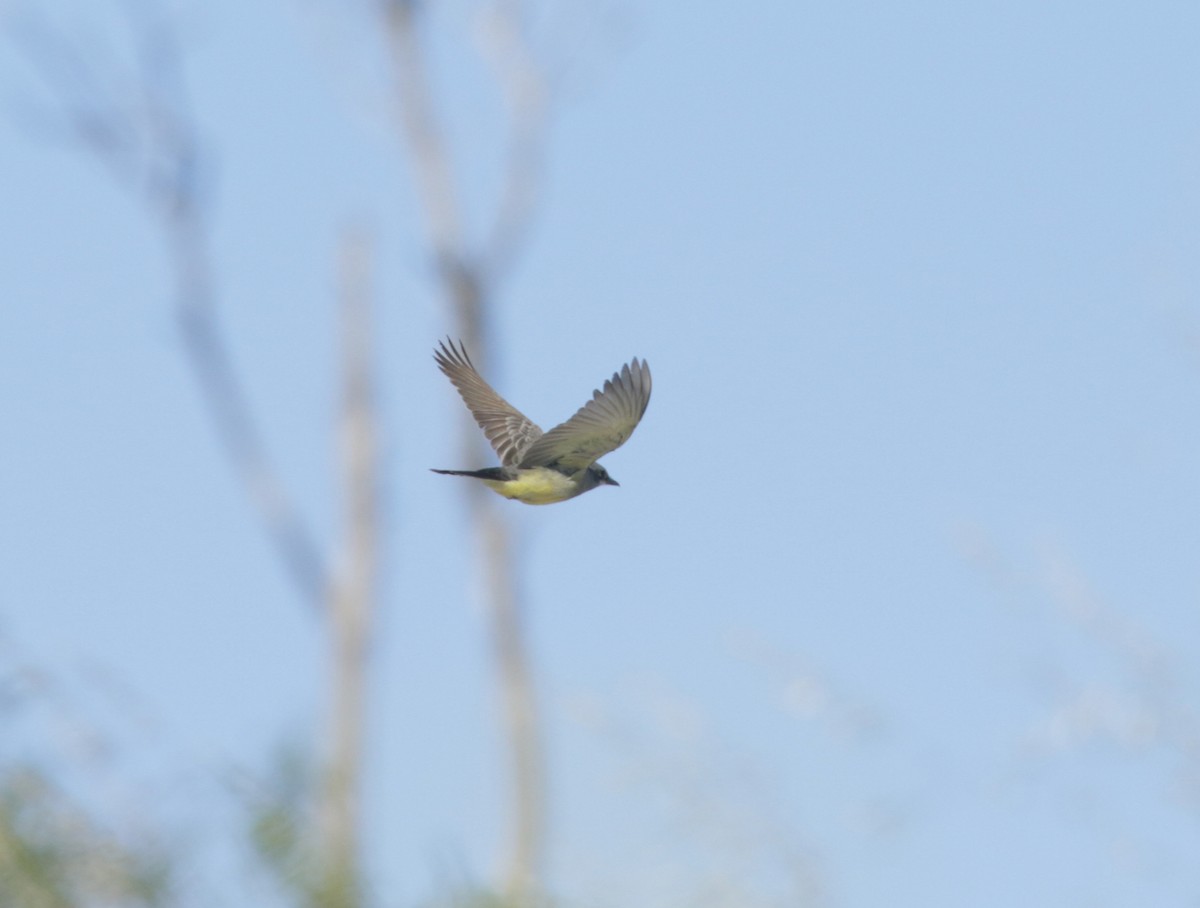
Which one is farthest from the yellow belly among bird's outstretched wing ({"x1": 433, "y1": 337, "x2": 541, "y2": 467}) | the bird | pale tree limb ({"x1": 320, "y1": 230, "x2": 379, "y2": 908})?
pale tree limb ({"x1": 320, "y1": 230, "x2": 379, "y2": 908})

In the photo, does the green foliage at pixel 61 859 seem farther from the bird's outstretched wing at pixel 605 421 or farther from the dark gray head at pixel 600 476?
the dark gray head at pixel 600 476

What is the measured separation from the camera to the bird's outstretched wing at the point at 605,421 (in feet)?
6.71

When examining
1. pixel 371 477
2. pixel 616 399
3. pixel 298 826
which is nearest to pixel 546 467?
pixel 616 399

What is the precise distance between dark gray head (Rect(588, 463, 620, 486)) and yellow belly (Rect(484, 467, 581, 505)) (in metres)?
0.09

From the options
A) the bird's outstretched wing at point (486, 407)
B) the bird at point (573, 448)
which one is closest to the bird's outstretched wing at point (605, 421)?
the bird at point (573, 448)

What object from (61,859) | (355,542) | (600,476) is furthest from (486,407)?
(355,542)

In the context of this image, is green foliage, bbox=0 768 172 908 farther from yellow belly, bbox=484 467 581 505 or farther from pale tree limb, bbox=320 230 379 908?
pale tree limb, bbox=320 230 379 908

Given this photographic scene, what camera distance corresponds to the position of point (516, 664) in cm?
1010

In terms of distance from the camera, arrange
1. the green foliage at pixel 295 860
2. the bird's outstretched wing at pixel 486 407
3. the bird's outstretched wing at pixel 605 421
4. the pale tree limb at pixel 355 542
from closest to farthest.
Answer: the green foliage at pixel 295 860 → the bird's outstretched wing at pixel 605 421 → the bird's outstretched wing at pixel 486 407 → the pale tree limb at pixel 355 542

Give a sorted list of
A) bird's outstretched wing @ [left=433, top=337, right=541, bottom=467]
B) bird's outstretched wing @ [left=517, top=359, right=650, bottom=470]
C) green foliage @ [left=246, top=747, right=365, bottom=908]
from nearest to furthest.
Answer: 1. green foliage @ [left=246, top=747, right=365, bottom=908]
2. bird's outstretched wing @ [left=517, top=359, right=650, bottom=470]
3. bird's outstretched wing @ [left=433, top=337, right=541, bottom=467]

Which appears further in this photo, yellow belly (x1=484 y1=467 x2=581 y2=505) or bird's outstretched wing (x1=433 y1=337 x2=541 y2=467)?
bird's outstretched wing (x1=433 y1=337 x2=541 y2=467)

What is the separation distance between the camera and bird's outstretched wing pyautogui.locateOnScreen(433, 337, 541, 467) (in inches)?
97.6

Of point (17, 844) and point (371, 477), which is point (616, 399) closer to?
point (17, 844)

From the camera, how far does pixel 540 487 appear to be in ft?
7.02
